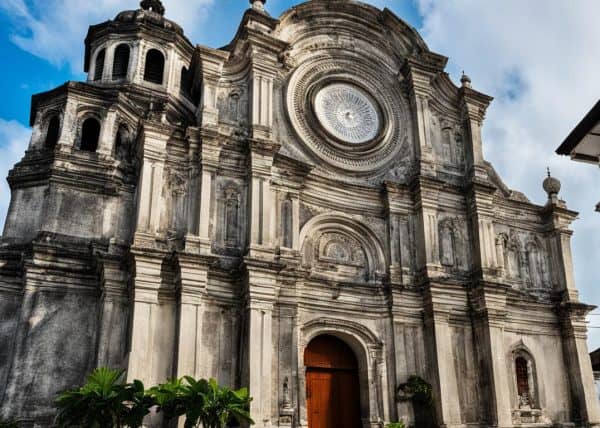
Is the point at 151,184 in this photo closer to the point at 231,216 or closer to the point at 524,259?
the point at 231,216

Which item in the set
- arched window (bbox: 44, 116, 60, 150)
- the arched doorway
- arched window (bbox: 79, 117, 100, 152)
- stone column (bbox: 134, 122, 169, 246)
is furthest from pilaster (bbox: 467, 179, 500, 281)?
arched window (bbox: 44, 116, 60, 150)

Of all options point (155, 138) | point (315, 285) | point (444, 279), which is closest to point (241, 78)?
point (155, 138)

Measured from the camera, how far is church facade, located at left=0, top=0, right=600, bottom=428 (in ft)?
49.2

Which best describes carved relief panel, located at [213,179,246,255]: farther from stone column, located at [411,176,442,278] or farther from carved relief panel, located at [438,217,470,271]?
carved relief panel, located at [438,217,470,271]

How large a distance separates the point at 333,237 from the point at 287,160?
9.22 ft

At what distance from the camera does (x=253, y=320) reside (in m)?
15.2

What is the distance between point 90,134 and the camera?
18625 mm

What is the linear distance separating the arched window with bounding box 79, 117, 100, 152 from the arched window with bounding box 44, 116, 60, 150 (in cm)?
75

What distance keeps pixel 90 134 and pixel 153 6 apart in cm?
993

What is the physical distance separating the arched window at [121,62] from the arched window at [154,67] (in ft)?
2.57

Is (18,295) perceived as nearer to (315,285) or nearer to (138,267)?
(138,267)

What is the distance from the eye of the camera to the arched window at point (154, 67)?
2323 cm

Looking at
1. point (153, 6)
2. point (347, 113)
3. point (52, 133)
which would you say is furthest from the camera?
point (153, 6)

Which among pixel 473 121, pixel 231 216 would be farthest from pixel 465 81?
pixel 231 216
